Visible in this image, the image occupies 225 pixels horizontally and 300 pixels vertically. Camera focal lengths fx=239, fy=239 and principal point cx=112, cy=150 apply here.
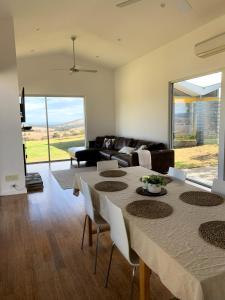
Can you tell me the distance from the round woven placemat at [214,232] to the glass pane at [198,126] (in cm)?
325

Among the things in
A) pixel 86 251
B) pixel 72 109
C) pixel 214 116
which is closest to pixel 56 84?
pixel 72 109

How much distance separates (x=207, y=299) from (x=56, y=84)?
24.5ft

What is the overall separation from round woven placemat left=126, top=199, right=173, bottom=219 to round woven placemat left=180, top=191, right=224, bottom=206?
0.22 meters

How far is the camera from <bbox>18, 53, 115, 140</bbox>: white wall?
725cm

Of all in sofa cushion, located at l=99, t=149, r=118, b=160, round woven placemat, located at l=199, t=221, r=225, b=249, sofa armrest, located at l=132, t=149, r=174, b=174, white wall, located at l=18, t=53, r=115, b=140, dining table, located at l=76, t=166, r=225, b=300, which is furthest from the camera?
white wall, located at l=18, t=53, r=115, b=140

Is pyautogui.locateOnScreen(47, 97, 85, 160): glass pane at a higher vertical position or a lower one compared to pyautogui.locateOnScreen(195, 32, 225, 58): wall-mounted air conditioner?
lower

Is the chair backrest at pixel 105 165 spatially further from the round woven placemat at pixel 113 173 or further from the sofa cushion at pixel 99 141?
the sofa cushion at pixel 99 141

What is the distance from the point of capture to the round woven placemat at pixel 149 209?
1671 mm

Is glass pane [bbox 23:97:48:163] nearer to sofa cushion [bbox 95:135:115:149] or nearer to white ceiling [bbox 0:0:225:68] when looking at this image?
white ceiling [bbox 0:0:225:68]

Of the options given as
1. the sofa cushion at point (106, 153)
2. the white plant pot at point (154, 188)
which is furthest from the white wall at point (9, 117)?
the white plant pot at point (154, 188)

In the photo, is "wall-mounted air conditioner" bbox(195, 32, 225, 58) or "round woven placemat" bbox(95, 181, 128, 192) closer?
"round woven placemat" bbox(95, 181, 128, 192)

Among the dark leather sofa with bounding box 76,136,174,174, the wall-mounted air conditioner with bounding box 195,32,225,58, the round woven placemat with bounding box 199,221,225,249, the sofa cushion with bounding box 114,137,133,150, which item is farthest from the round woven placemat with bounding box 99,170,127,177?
the sofa cushion with bounding box 114,137,133,150

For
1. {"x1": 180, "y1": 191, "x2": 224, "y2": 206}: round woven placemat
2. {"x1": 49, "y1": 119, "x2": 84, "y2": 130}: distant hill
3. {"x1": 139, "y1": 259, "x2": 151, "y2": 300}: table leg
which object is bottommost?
{"x1": 139, "y1": 259, "x2": 151, "y2": 300}: table leg

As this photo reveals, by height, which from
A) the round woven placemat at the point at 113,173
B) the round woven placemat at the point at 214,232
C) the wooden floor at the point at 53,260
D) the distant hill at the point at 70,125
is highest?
the distant hill at the point at 70,125
